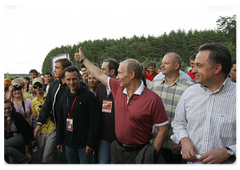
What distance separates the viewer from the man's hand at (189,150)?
5.89 ft

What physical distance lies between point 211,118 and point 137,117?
79cm

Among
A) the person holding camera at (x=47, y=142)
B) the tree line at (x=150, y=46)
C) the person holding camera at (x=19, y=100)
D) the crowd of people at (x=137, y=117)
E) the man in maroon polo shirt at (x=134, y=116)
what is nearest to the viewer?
the crowd of people at (x=137, y=117)

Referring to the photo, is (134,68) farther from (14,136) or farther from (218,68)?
(14,136)

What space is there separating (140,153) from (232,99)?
3.75ft

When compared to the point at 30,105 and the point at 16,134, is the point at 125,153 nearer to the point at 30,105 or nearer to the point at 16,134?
the point at 16,134

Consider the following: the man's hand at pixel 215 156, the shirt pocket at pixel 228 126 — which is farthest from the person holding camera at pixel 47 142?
the shirt pocket at pixel 228 126

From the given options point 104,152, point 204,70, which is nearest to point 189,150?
point 204,70

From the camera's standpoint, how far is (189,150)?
1.81 metres

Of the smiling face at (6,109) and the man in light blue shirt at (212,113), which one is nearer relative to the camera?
the man in light blue shirt at (212,113)

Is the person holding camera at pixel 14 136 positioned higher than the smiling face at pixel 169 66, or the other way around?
the smiling face at pixel 169 66

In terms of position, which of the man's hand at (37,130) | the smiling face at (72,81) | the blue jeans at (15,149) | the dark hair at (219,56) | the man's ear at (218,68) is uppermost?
the dark hair at (219,56)

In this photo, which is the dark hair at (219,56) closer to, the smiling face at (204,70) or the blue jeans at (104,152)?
the smiling face at (204,70)

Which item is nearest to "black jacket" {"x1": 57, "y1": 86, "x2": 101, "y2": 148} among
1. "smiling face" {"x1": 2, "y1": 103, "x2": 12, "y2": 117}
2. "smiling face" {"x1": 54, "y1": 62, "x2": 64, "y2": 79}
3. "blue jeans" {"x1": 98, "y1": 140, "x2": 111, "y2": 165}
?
"blue jeans" {"x1": 98, "y1": 140, "x2": 111, "y2": 165}

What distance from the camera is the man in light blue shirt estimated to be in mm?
1715
